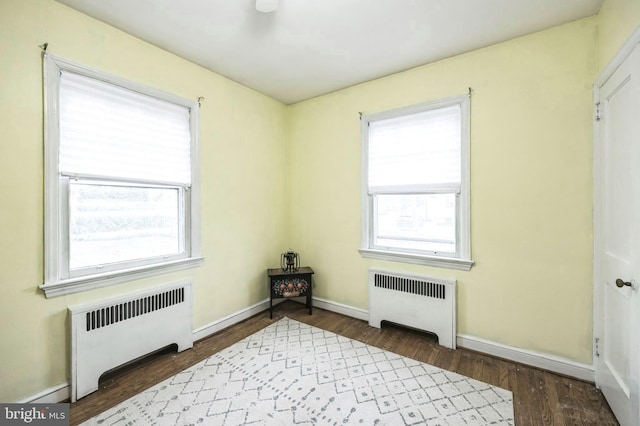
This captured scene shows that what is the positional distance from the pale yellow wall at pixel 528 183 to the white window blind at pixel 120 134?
2263mm

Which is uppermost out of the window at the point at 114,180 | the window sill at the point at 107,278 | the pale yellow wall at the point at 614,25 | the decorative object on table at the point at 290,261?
the pale yellow wall at the point at 614,25

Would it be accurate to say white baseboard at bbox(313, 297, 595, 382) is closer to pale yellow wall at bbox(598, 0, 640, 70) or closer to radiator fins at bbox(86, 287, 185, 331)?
pale yellow wall at bbox(598, 0, 640, 70)

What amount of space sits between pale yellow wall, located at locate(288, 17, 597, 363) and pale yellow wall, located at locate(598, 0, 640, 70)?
0.10m

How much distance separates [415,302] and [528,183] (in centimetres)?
150

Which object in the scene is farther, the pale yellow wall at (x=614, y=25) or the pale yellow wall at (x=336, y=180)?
the pale yellow wall at (x=336, y=180)

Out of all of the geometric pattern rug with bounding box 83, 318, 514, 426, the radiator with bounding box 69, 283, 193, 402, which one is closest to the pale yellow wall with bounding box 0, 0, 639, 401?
the radiator with bounding box 69, 283, 193, 402

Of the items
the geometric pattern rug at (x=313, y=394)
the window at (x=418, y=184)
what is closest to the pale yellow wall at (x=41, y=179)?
the geometric pattern rug at (x=313, y=394)

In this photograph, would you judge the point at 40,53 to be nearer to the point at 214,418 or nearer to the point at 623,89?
the point at 214,418

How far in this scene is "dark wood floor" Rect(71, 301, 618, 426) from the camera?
177 cm

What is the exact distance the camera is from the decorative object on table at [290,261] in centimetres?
350

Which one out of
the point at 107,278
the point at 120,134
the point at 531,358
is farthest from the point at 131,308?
the point at 531,358

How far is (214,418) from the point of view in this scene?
174 cm

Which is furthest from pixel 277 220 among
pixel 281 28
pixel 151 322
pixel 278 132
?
pixel 281 28

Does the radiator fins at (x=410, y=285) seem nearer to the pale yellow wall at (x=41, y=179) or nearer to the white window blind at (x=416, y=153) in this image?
the white window blind at (x=416, y=153)
